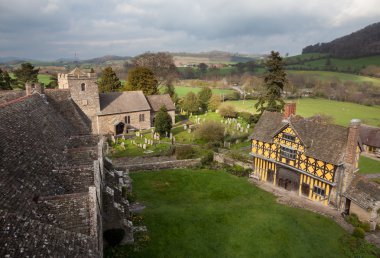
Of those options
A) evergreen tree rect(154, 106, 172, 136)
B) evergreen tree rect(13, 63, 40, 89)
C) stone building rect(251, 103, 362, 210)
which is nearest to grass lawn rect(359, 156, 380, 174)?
stone building rect(251, 103, 362, 210)

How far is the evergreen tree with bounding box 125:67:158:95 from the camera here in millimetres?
62562

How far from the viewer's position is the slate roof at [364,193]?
77.7ft

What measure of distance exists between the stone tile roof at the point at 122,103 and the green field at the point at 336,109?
85.0 feet

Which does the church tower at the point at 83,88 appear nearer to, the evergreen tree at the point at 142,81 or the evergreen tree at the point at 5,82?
the evergreen tree at the point at 142,81

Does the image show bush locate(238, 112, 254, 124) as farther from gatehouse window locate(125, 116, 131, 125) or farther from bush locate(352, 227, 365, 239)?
bush locate(352, 227, 365, 239)

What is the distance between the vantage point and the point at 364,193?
81.6 ft

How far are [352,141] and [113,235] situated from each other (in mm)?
20866

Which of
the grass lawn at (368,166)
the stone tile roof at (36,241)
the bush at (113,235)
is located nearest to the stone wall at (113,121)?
the bush at (113,235)

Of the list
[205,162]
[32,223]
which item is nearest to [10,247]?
[32,223]

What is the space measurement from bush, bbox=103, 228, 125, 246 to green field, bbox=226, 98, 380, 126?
2020 inches

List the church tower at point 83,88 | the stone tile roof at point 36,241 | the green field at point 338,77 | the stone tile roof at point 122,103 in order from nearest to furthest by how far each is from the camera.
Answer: the stone tile roof at point 36,241
the church tower at point 83,88
the stone tile roof at point 122,103
the green field at point 338,77

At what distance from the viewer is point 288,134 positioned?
29562 millimetres

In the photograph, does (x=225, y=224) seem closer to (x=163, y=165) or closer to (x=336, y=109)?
(x=163, y=165)

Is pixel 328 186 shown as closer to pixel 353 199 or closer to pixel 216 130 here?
pixel 353 199
